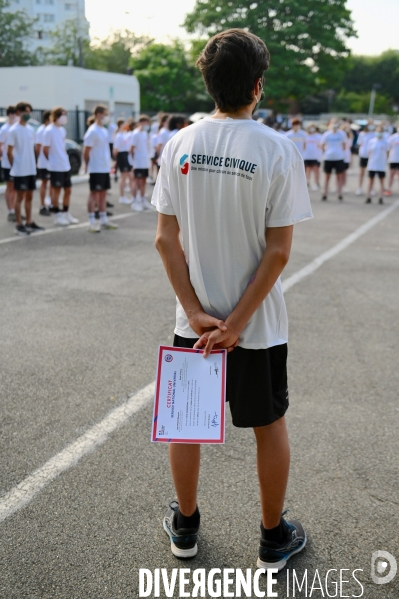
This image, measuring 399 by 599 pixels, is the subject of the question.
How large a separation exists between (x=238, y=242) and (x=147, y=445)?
1665mm

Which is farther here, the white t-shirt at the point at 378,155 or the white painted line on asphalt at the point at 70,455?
the white t-shirt at the point at 378,155

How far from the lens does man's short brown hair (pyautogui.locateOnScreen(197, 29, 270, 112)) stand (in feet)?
7.18

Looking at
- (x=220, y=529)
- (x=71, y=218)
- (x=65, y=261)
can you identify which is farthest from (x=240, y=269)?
(x=71, y=218)

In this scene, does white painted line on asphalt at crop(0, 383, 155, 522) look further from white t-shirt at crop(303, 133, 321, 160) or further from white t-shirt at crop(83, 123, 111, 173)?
white t-shirt at crop(303, 133, 321, 160)

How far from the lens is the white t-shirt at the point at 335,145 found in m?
15.9

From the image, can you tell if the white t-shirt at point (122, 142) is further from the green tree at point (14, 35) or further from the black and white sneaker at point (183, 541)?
the green tree at point (14, 35)

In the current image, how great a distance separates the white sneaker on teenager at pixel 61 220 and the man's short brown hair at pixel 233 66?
29.8 ft

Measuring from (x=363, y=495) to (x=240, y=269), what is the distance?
1454 millimetres

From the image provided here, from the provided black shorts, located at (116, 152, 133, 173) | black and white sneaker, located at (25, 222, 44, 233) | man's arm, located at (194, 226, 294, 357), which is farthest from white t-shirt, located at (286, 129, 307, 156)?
man's arm, located at (194, 226, 294, 357)

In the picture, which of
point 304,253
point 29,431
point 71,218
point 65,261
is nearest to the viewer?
point 29,431

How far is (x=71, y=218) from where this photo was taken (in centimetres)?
1133

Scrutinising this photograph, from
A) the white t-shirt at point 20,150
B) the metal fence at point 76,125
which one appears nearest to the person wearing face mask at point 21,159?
the white t-shirt at point 20,150

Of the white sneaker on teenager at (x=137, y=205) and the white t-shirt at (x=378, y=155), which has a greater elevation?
the white t-shirt at (x=378, y=155)

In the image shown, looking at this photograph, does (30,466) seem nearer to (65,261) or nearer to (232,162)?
(232,162)
